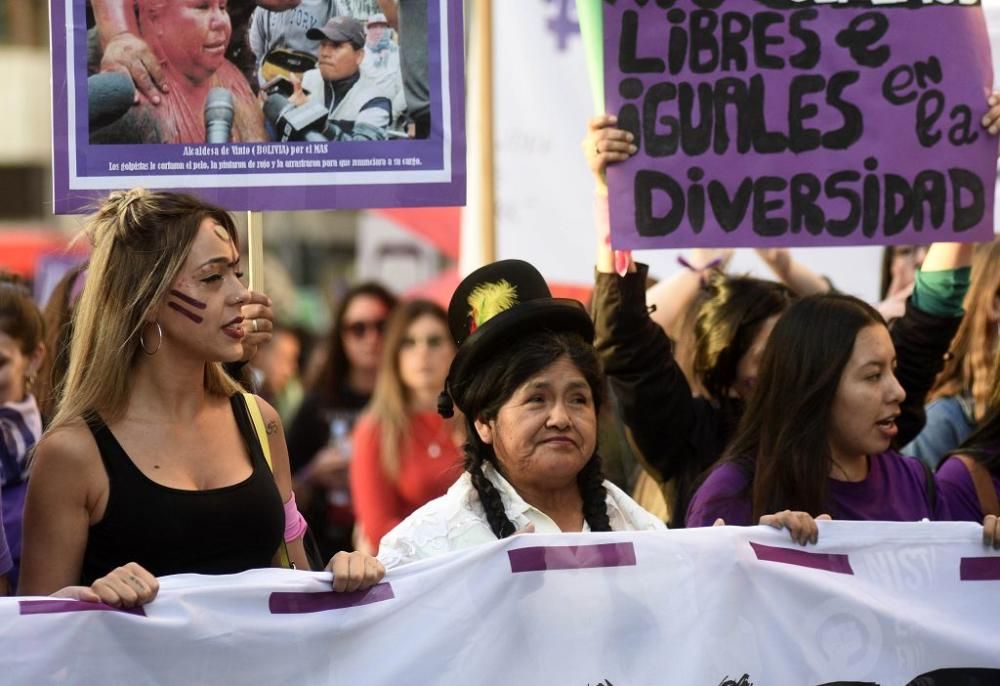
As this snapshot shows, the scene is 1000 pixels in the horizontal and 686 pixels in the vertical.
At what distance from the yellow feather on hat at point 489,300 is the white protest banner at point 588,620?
63 centimetres

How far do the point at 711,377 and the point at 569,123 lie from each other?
1.66 m

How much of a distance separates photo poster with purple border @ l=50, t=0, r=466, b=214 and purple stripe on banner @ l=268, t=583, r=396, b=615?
1.16m

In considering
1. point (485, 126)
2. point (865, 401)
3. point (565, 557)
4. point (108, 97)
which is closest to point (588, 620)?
point (565, 557)

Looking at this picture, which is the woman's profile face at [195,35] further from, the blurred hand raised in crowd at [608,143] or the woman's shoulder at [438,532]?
the woman's shoulder at [438,532]

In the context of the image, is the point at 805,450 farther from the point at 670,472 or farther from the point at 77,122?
the point at 77,122

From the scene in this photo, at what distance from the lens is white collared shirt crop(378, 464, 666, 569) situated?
359cm

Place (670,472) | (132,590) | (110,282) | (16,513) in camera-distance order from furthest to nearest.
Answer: (670,472) → (16,513) → (110,282) → (132,590)

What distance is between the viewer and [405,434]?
265 inches

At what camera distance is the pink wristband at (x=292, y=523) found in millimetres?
3641

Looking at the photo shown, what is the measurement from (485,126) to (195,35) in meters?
1.29

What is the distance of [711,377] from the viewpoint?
479 cm

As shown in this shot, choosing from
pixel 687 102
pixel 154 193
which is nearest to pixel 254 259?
pixel 154 193

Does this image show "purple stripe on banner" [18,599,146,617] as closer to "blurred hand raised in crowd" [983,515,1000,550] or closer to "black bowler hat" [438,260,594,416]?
"black bowler hat" [438,260,594,416]

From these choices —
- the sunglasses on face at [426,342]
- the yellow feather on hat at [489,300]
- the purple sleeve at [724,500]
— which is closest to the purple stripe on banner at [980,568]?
the purple sleeve at [724,500]
